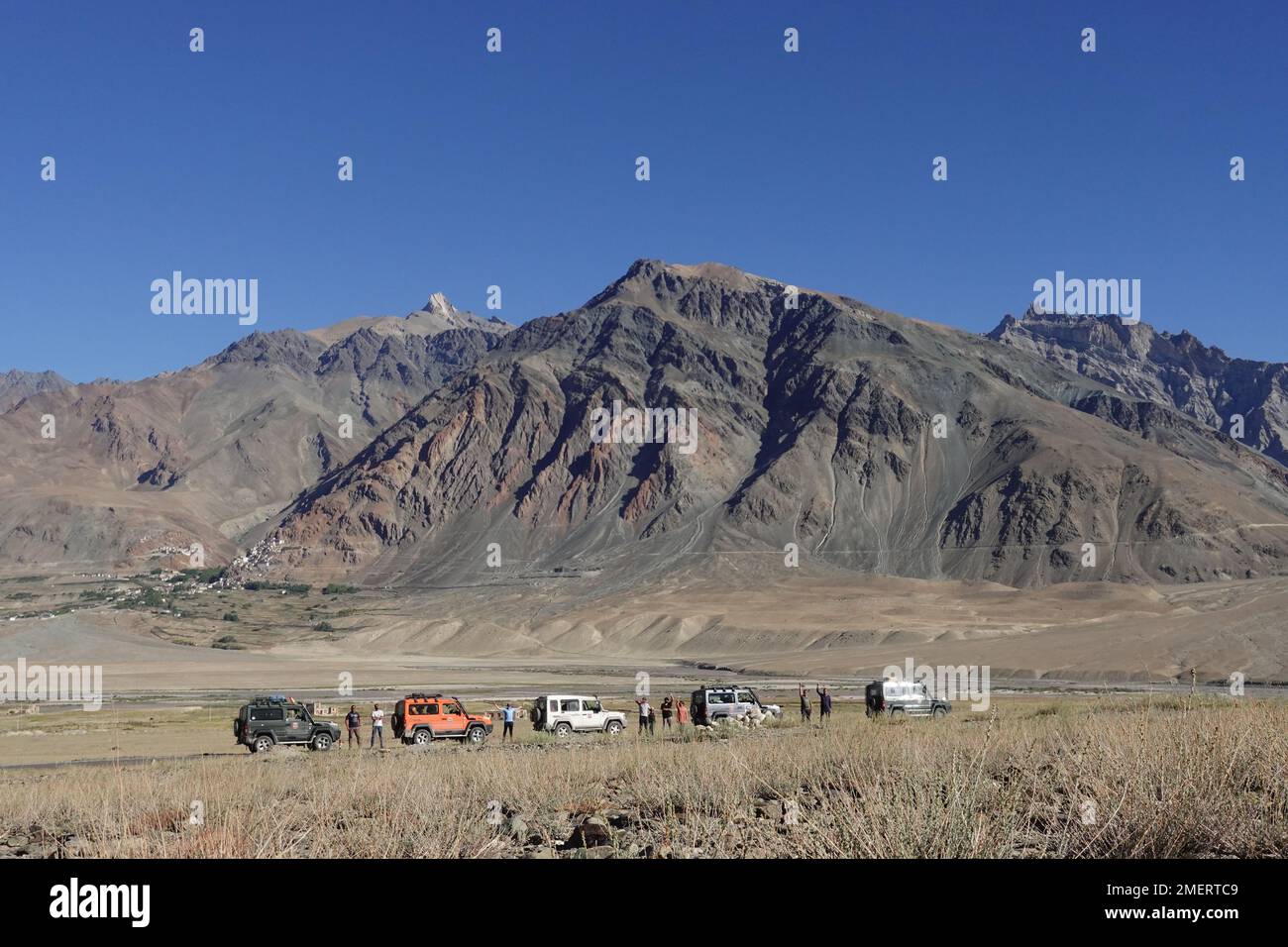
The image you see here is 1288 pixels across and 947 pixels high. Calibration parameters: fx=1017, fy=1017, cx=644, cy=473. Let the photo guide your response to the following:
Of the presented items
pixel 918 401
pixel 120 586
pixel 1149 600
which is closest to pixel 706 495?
pixel 918 401

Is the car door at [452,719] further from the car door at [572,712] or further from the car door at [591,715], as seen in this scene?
the car door at [591,715]

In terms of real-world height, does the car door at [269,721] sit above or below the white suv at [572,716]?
above

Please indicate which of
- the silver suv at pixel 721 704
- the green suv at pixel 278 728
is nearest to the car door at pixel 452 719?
the green suv at pixel 278 728

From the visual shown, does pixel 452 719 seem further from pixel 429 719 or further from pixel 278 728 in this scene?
pixel 278 728

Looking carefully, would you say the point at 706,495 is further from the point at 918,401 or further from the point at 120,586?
the point at 120,586

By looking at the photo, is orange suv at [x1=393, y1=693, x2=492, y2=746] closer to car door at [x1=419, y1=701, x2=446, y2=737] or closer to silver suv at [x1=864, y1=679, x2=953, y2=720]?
car door at [x1=419, y1=701, x2=446, y2=737]

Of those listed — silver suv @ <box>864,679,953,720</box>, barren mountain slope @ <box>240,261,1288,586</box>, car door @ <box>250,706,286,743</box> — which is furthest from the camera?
barren mountain slope @ <box>240,261,1288,586</box>

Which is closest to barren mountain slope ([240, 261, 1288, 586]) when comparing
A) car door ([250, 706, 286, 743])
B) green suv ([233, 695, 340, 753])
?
green suv ([233, 695, 340, 753])

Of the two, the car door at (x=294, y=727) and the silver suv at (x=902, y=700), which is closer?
the car door at (x=294, y=727)

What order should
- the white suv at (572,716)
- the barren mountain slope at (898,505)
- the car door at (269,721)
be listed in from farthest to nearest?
the barren mountain slope at (898,505), the white suv at (572,716), the car door at (269,721)
